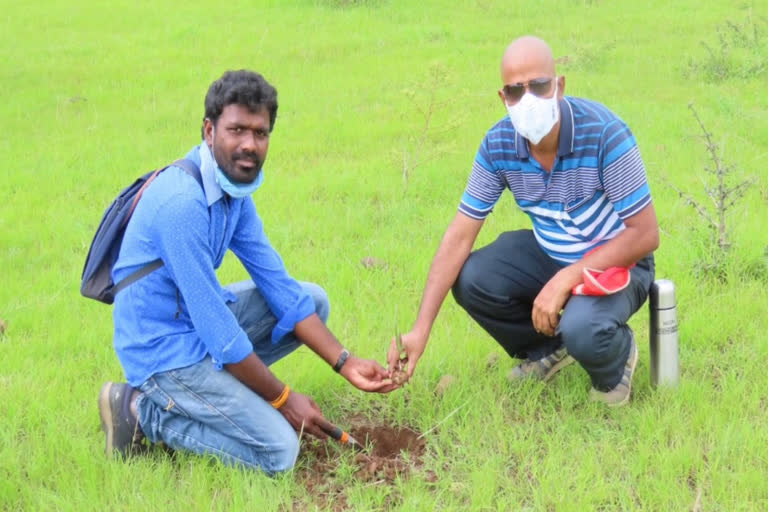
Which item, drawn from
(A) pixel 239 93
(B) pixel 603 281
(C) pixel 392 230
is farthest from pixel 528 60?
(C) pixel 392 230

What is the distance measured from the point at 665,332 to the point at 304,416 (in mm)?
1498

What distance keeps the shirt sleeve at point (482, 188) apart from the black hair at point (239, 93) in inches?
37.5

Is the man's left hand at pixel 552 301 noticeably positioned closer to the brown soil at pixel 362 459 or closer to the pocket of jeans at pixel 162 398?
the brown soil at pixel 362 459

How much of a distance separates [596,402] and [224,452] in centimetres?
153

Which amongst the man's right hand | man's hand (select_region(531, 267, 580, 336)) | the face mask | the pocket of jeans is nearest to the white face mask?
man's hand (select_region(531, 267, 580, 336))

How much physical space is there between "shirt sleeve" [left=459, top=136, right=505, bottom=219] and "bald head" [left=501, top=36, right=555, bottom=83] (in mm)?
350

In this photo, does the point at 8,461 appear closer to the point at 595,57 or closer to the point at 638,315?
the point at 638,315

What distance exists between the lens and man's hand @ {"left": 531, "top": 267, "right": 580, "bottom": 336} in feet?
11.1

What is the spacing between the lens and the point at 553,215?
3.53 metres

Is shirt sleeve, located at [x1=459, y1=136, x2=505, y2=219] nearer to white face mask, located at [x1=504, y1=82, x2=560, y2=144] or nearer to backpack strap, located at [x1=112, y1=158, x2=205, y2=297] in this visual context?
white face mask, located at [x1=504, y1=82, x2=560, y2=144]

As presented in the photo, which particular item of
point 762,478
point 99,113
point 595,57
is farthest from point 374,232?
point 595,57

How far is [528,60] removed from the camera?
10.8ft

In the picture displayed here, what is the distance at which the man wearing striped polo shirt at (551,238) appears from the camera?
3.30 m

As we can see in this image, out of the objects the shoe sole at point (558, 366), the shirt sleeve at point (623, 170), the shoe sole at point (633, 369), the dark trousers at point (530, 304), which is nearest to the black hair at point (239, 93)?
the dark trousers at point (530, 304)
